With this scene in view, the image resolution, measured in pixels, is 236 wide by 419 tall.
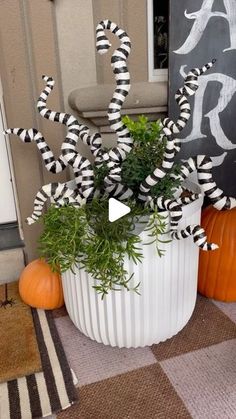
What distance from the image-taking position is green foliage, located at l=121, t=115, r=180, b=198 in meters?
0.67

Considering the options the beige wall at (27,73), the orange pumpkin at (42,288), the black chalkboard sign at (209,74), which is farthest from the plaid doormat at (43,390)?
the black chalkboard sign at (209,74)

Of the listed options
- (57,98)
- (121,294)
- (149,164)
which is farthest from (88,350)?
(57,98)

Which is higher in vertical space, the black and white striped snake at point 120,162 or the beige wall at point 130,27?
the beige wall at point 130,27

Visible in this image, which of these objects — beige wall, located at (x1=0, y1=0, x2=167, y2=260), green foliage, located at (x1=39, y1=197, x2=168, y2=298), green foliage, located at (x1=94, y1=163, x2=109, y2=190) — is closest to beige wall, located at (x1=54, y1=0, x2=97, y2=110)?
beige wall, located at (x1=0, y1=0, x2=167, y2=260)

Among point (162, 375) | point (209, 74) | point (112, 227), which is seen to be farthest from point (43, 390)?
point (209, 74)

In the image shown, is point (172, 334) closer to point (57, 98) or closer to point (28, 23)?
point (57, 98)

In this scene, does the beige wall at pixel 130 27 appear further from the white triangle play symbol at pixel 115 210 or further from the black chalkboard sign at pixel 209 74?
the white triangle play symbol at pixel 115 210

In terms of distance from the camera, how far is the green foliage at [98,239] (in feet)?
2.05

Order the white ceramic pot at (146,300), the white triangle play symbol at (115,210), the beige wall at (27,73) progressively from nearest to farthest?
the white triangle play symbol at (115,210), the white ceramic pot at (146,300), the beige wall at (27,73)

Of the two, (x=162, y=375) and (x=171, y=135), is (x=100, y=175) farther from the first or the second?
(x=162, y=375)

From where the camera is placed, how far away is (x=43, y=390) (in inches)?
27.1

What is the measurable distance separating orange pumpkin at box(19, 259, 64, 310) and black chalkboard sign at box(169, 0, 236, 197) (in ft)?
1.83

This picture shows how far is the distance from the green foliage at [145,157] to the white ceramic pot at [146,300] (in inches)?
2.8

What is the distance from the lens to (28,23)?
0.85 m
